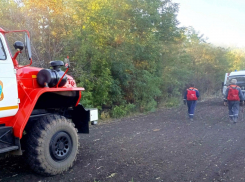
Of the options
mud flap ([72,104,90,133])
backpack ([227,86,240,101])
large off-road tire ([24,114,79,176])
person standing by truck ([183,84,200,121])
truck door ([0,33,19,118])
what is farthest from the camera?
person standing by truck ([183,84,200,121])

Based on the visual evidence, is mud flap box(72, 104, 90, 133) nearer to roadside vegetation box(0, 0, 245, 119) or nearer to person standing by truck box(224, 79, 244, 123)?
roadside vegetation box(0, 0, 245, 119)

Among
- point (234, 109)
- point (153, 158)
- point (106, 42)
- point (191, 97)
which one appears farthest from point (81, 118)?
point (106, 42)

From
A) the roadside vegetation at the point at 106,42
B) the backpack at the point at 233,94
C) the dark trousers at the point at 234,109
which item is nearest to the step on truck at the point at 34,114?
the roadside vegetation at the point at 106,42

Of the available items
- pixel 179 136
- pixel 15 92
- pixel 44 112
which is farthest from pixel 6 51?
pixel 179 136

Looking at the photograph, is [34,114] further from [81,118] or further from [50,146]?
[81,118]

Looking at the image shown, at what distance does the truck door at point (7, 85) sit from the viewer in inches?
166

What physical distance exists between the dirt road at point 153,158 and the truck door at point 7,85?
122 cm

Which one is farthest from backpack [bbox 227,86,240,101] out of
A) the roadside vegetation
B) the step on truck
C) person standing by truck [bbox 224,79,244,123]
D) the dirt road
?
the step on truck

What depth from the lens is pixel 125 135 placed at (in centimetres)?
832

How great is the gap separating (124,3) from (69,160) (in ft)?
38.1

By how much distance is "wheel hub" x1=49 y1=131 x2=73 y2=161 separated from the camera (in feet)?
15.6

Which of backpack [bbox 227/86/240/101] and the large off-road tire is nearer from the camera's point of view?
the large off-road tire

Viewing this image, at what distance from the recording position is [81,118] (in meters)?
6.04

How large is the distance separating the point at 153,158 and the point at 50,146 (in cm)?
228
